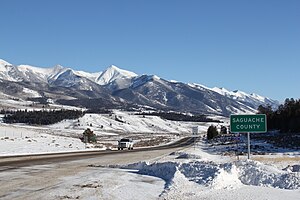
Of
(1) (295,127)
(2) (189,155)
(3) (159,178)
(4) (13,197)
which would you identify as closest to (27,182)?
(4) (13,197)

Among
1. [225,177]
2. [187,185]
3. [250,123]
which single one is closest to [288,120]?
[250,123]

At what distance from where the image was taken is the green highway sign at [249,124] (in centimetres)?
2931

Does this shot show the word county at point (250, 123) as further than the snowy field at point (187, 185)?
Yes

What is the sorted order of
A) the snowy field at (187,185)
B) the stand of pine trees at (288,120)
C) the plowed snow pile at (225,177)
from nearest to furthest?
the snowy field at (187,185)
the plowed snow pile at (225,177)
the stand of pine trees at (288,120)

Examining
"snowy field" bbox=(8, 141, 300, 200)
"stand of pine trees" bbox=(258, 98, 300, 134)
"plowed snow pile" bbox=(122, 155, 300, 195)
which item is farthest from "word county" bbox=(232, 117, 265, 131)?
"stand of pine trees" bbox=(258, 98, 300, 134)

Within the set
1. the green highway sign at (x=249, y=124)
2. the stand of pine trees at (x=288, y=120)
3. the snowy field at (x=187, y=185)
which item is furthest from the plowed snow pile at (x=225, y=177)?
the stand of pine trees at (x=288, y=120)

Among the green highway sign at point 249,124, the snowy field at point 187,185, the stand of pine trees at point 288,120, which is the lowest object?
the snowy field at point 187,185

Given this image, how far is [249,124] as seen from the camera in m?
29.5

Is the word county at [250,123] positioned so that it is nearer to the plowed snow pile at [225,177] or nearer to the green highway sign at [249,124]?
the green highway sign at [249,124]

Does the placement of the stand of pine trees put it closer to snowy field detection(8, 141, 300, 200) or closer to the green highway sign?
the green highway sign

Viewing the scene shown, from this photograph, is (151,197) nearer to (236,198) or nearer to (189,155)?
(236,198)

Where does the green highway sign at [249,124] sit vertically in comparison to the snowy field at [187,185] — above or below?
above

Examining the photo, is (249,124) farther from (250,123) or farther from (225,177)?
(225,177)

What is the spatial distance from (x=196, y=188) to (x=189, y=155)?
19.9 metres
